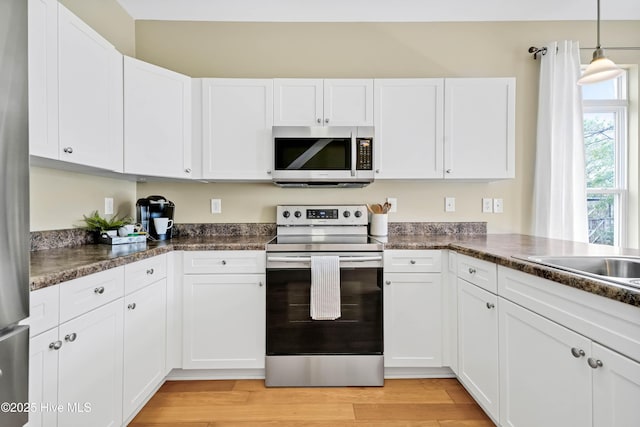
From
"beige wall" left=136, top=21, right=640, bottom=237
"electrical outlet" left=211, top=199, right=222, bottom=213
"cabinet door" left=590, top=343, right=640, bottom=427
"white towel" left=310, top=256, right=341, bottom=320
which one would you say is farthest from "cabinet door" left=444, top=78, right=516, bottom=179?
"electrical outlet" left=211, top=199, right=222, bottom=213

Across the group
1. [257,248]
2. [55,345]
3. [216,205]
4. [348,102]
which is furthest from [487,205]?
[55,345]

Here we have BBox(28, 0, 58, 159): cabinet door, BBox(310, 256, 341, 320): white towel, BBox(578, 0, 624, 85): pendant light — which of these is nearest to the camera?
BBox(28, 0, 58, 159): cabinet door

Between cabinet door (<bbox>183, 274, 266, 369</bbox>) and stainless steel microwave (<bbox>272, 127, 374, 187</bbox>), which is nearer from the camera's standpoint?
cabinet door (<bbox>183, 274, 266, 369</bbox>)

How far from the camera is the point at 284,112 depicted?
7.64 ft

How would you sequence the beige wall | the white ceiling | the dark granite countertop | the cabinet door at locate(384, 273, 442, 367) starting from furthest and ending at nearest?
1. the beige wall
2. the white ceiling
3. the cabinet door at locate(384, 273, 442, 367)
4. the dark granite countertop

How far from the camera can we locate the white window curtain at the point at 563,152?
2.46 m

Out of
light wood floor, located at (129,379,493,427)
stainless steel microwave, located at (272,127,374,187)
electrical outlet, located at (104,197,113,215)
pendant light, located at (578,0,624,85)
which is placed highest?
pendant light, located at (578,0,624,85)

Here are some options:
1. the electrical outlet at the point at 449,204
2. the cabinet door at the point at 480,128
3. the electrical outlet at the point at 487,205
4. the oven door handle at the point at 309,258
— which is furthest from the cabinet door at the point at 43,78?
the electrical outlet at the point at 487,205

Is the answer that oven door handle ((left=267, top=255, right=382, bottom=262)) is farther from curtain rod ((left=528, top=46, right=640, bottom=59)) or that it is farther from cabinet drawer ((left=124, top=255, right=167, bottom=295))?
curtain rod ((left=528, top=46, right=640, bottom=59))

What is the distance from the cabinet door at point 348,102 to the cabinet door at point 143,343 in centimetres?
159

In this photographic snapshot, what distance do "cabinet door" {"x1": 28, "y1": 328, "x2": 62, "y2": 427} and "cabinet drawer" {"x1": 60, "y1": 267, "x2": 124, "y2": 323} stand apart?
9cm

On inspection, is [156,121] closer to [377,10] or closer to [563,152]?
[377,10]

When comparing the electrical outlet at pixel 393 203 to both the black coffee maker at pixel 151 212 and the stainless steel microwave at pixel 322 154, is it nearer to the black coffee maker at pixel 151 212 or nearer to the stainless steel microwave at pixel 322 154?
the stainless steel microwave at pixel 322 154

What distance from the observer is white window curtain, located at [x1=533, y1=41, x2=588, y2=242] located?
246 centimetres
